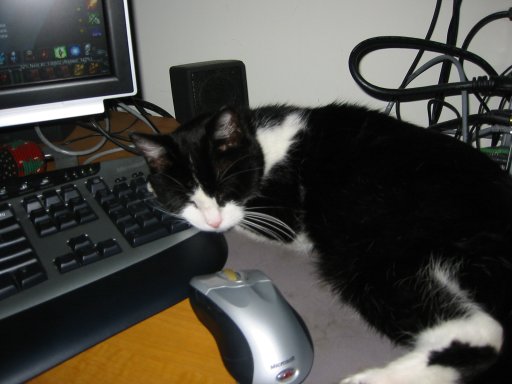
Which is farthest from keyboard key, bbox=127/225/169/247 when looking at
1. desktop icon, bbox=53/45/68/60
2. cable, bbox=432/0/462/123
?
cable, bbox=432/0/462/123

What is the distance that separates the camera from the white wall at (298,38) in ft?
2.86

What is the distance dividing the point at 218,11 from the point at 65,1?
0.46 m

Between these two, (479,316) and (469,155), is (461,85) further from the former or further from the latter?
(479,316)

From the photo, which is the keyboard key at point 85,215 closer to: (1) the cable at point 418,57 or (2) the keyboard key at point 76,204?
(2) the keyboard key at point 76,204

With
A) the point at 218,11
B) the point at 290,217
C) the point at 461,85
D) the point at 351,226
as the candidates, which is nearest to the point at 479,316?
the point at 351,226

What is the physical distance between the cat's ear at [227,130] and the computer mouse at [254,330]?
0.33 meters

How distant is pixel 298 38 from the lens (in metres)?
0.98

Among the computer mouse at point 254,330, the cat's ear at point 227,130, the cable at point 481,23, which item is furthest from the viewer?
the cable at point 481,23

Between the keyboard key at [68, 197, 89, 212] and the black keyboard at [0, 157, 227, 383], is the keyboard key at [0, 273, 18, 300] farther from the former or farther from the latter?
the keyboard key at [68, 197, 89, 212]

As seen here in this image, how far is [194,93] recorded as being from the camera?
982 mm

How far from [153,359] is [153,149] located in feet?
1.24

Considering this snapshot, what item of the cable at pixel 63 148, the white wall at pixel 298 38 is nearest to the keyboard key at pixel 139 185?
the cable at pixel 63 148

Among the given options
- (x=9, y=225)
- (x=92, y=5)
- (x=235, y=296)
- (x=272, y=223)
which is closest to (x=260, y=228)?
(x=272, y=223)

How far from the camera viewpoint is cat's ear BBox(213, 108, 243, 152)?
684 millimetres
